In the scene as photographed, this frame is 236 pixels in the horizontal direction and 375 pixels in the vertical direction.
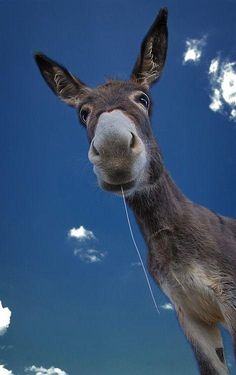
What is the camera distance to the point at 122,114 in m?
4.15

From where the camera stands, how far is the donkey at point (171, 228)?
441cm

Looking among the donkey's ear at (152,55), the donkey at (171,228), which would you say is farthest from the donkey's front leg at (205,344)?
the donkey's ear at (152,55)

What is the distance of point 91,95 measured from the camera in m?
5.06

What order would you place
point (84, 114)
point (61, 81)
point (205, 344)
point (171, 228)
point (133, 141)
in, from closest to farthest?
point (133, 141) → point (171, 228) → point (205, 344) → point (84, 114) → point (61, 81)

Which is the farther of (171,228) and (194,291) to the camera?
(171,228)

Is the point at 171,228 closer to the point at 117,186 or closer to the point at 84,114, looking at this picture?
the point at 117,186

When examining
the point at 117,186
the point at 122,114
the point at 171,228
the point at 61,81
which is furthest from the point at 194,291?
the point at 61,81

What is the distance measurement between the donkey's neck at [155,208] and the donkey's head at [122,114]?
0.17 meters

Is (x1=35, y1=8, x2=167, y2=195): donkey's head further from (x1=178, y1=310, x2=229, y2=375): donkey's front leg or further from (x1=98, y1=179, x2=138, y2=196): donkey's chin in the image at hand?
(x1=178, y1=310, x2=229, y2=375): donkey's front leg

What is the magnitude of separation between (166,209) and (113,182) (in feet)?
3.57

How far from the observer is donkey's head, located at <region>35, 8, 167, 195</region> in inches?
152

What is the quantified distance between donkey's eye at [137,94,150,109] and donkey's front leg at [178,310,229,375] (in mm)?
2369

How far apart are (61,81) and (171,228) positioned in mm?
2432

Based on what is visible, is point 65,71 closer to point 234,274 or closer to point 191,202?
point 191,202
